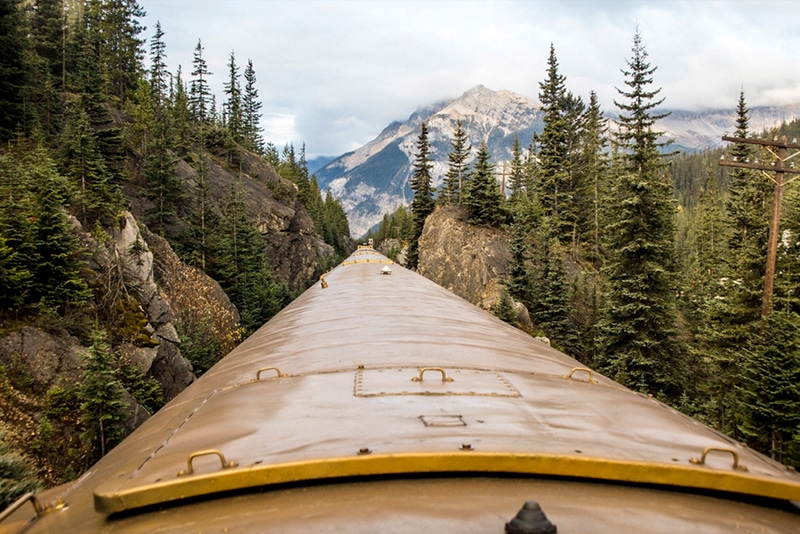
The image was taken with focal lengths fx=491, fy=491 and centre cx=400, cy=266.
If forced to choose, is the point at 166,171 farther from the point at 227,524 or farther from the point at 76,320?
the point at 227,524

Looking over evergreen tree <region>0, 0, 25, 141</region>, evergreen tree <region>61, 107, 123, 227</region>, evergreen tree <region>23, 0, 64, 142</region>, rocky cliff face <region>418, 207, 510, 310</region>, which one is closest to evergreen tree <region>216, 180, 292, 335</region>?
evergreen tree <region>61, 107, 123, 227</region>

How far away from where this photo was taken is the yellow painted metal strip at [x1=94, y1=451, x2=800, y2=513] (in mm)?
2043

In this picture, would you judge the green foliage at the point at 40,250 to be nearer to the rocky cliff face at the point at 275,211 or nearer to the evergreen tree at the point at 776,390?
the evergreen tree at the point at 776,390

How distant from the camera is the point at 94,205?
18.3m

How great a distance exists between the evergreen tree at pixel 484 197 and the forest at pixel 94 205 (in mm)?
17425

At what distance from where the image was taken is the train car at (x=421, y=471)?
6.41 ft

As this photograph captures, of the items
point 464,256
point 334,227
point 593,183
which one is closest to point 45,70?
point 464,256

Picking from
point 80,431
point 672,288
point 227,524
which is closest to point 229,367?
point 227,524

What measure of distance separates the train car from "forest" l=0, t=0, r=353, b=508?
9.76 ft

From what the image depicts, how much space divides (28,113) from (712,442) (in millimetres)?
38545

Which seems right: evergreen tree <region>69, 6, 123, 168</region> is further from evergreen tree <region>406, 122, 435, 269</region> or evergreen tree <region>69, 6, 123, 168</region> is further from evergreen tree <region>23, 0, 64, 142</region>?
evergreen tree <region>406, 122, 435, 269</region>

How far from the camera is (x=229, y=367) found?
5191 millimetres

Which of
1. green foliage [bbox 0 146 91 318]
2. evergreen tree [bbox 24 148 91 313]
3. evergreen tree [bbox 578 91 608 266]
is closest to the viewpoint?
green foliage [bbox 0 146 91 318]

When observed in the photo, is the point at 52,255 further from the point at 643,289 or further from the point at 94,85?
the point at 94,85
